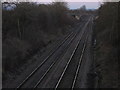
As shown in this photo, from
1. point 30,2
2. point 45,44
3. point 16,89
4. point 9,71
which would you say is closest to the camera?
point 16,89

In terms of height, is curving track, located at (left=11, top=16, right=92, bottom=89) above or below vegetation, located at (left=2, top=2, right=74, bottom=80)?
below

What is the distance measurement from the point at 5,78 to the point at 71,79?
16.9 feet

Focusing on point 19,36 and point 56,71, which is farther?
point 19,36

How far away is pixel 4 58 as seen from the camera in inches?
782

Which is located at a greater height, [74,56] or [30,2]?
[30,2]

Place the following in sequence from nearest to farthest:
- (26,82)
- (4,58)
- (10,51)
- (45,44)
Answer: (26,82)
(4,58)
(10,51)
(45,44)

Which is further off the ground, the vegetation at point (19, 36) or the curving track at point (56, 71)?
the vegetation at point (19, 36)

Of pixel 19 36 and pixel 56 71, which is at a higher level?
pixel 19 36

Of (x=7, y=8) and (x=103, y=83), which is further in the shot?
(x=7, y=8)

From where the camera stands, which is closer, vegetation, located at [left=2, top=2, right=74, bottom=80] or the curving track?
the curving track

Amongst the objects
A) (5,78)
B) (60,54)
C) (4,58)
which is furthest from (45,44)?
(5,78)

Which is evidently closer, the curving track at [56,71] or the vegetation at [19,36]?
the curving track at [56,71]

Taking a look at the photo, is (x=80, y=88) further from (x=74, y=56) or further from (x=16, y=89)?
(x=74, y=56)

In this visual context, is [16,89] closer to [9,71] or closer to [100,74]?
[9,71]
